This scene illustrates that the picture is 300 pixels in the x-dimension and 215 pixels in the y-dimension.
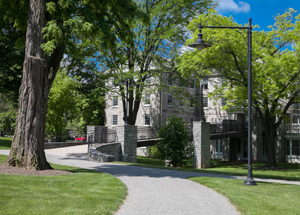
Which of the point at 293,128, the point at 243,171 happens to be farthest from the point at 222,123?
the point at 243,171

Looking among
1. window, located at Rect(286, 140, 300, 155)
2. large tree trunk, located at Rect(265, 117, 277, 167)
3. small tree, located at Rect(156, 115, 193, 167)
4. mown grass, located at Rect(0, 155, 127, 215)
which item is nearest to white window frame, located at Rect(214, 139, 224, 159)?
window, located at Rect(286, 140, 300, 155)

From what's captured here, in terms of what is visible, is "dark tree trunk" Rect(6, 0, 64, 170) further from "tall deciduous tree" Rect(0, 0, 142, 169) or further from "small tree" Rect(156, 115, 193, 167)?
"small tree" Rect(156, 115, 193, 167)

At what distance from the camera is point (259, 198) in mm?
8734

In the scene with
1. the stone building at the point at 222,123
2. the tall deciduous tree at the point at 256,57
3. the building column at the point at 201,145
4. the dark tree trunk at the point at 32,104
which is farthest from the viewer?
the stone building at the point at 222,123

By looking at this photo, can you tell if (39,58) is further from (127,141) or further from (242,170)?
(242,170)

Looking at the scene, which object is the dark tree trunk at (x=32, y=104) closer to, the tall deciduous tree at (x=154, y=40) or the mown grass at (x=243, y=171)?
the mown grass at (x=243, y=171)

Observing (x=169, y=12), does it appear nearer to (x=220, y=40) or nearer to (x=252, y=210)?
(x=220, y=40)

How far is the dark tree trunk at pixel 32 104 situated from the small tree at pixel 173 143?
11.9 metres

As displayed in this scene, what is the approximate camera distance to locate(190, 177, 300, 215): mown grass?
7320 millimetres

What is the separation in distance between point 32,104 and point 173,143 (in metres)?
13.0

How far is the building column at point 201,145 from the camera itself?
87.7 ft

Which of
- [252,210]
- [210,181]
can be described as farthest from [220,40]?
[252,210]

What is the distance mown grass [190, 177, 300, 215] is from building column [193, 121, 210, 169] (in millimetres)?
14747

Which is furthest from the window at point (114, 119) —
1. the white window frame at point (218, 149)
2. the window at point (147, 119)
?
the white window frame at point (218, 149)
